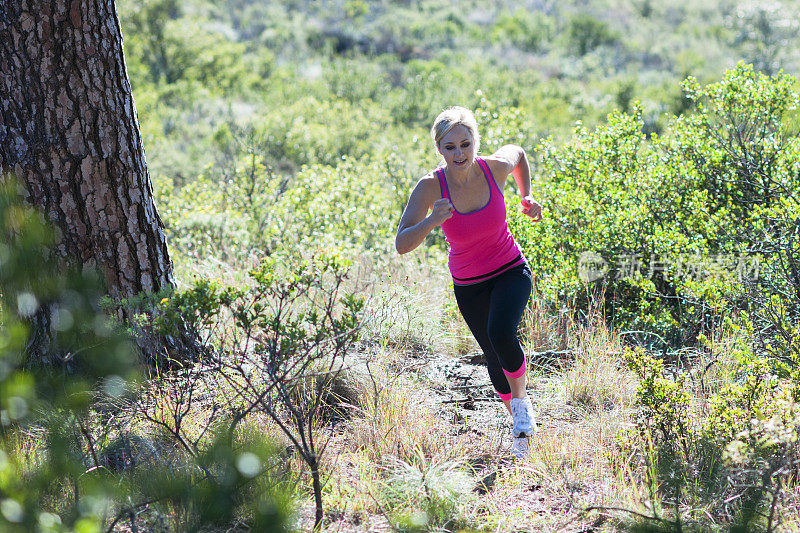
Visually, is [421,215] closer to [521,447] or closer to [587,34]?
[521,447]

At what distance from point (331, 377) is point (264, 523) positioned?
1.59 metres

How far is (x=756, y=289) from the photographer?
441 cm

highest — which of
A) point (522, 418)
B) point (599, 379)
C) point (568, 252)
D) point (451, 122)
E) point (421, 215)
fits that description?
point (451, 122)

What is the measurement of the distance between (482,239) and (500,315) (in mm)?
420

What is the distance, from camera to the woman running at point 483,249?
345 centimetres

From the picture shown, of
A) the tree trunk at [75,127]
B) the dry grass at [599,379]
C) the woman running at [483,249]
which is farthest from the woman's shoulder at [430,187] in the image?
the tree trunk at [75,127]

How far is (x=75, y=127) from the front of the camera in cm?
376

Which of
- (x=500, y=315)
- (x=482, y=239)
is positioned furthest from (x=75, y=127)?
(x=500, y=315)

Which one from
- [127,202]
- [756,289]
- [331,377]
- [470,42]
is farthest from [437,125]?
[470,42]

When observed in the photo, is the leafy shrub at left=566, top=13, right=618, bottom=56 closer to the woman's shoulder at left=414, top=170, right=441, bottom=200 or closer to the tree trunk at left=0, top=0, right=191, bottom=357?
the woman's shoulder at left=414, top=170, right=441, bottom=200

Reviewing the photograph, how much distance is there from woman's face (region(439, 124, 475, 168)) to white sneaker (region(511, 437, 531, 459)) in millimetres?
1358

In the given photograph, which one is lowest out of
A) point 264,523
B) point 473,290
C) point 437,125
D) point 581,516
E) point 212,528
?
point 581,516

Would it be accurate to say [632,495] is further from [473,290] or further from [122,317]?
[122,317]

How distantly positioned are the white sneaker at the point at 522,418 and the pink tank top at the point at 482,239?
638 mm
